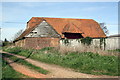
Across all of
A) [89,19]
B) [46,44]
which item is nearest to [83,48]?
[46,44]

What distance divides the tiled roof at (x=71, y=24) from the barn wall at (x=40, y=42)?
12.1 feet

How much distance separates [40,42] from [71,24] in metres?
9.21

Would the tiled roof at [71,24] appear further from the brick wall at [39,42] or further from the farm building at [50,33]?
the brick wall at [39,42]

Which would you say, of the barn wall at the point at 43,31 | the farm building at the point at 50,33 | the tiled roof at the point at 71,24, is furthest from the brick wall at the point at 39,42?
the tiled roof at the point at 71,24

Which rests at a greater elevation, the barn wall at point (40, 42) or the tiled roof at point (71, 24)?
the tiled roof at point (71, 24)

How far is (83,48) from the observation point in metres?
20.0

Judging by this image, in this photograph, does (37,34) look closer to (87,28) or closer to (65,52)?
(87,28)

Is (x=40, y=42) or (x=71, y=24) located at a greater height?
(x=71, y=24)

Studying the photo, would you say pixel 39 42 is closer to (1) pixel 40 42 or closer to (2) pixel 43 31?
(1) pixel 40 42

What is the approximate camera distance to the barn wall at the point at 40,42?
36.1 meters

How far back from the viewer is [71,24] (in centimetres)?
4109

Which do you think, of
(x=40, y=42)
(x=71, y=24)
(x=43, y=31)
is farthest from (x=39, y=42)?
(x=71, y=24)

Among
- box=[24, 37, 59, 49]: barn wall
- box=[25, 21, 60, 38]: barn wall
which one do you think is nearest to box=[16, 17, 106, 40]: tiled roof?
box=[25, 21, 60, 38]: barn wall

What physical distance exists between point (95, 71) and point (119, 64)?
8.52ft
